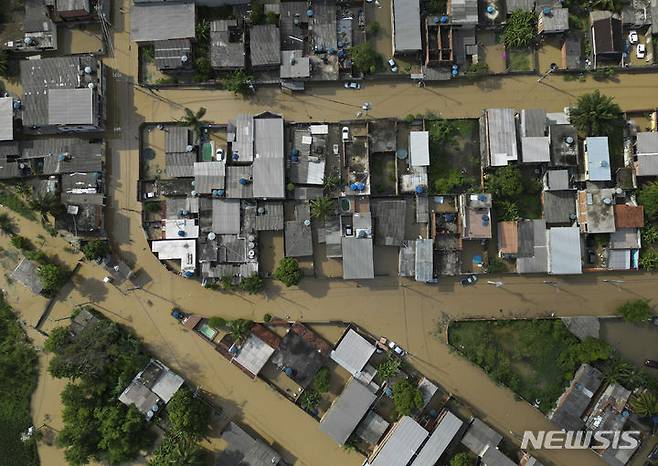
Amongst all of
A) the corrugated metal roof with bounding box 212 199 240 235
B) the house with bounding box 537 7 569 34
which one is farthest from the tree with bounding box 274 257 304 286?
the house with bounding box 537 7 569 34

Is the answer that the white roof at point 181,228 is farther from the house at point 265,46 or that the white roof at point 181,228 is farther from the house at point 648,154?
the house at point 648,154

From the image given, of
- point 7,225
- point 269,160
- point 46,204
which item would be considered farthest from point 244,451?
→ point 7,225

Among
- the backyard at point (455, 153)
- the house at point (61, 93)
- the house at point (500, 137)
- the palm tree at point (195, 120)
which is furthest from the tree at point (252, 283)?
the house at point (500, 137)

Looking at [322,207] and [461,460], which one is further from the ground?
[322,207]

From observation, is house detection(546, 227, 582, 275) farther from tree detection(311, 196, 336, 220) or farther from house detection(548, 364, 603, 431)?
tree detection(311, 196, 336, 220)

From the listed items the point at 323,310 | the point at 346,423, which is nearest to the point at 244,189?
the point at 323,310

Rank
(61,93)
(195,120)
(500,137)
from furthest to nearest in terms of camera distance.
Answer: (195,120) < (500,137) < (61,93)

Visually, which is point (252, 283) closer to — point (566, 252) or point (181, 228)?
point (181, 228)
